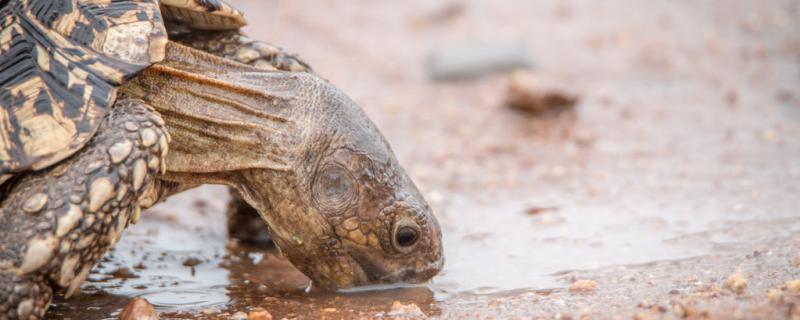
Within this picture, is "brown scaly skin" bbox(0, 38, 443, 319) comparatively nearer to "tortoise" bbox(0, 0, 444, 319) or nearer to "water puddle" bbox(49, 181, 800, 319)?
"tortoise" bbox(0, 0, 444, 319)

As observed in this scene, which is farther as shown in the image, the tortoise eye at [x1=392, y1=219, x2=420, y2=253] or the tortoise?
the tortoise eye at [x1=392, y1=219, x2=420, y2=253]

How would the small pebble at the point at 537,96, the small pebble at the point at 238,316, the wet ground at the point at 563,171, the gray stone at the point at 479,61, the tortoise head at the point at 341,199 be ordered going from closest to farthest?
1. the small pebble at the point at 238,316
2. the tortoise head at the point at 341,199
3. the wet ground at the point at 563,171
4. the small pebble at the point at 537,96
5. the gray stone at the point at 479,61

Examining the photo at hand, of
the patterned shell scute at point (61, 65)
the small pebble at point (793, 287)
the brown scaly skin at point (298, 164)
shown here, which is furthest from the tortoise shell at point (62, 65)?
the small pebble at point (793, 287)

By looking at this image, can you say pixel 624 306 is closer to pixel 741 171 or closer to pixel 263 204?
pixel 263 204

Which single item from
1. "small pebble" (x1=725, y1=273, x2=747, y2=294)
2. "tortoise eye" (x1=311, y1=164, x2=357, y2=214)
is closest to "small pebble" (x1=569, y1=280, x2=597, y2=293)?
"small pebble" (x1=725, y1=273, x2=747, y2=294)

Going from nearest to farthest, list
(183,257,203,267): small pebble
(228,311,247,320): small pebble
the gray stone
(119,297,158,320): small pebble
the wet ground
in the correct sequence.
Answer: (119,297,158,320): small pebble
(228,311,247,320): small pebble
the wet ground
(183,257,203,267): small pebble
the gray stone

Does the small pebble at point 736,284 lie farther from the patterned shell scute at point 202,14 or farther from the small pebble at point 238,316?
the patterned shell scute at point 202,14

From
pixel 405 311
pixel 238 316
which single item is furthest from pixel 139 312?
pixel 405 311
